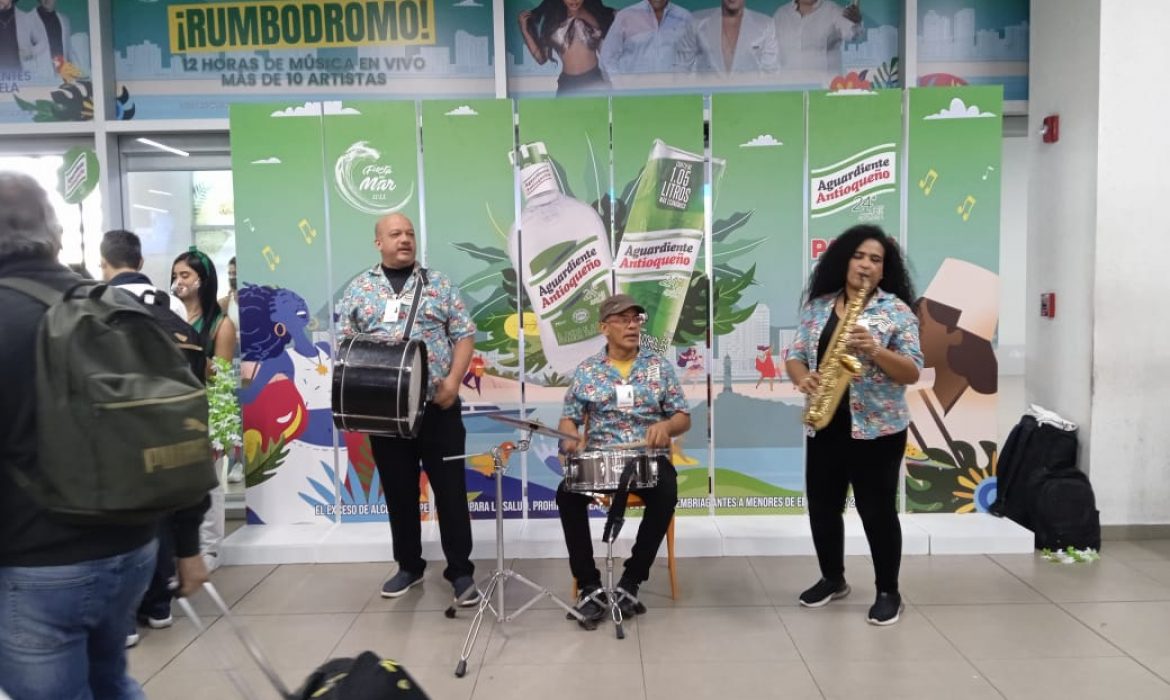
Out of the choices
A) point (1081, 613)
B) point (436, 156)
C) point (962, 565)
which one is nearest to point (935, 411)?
point (962, 565)

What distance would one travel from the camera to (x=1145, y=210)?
4.32 metres

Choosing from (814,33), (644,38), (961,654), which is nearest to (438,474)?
(961,654)

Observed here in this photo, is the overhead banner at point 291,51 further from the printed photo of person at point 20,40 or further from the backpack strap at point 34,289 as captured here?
the backpack strap at point 34,289

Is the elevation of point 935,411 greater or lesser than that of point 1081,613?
greater

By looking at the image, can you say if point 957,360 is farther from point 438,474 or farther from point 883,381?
point 438,474

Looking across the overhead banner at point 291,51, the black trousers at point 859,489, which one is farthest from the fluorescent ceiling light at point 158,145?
the black trousers at point 859,489

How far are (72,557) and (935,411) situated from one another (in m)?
4.15

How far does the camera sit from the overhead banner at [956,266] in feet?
14.2

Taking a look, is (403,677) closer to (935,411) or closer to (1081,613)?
(1081,613)

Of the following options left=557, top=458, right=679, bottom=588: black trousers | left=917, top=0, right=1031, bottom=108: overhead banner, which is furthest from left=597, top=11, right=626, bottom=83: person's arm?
left=557, top=458, right=679, bottom=588: black trousers

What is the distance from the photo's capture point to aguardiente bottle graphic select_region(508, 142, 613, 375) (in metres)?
4.41

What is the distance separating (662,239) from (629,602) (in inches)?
78.5

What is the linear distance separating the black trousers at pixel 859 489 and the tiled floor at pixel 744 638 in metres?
0.28

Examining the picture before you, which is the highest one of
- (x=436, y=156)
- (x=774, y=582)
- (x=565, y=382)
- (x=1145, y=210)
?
(x=436, y=156)
